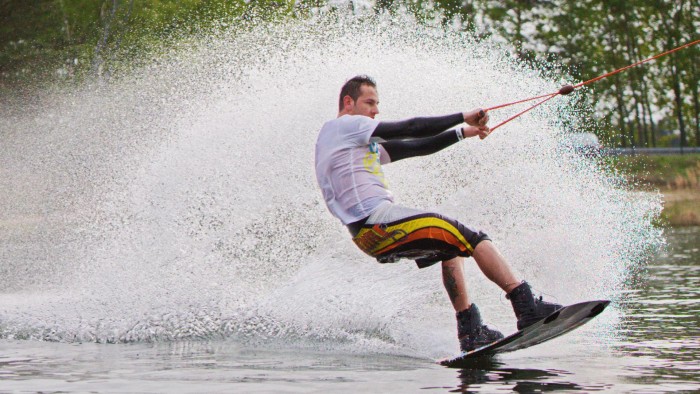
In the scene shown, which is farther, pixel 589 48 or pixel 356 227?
pixel 589 48

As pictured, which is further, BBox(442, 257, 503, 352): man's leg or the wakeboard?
BBox(442, 257, 503, 352): man's leg

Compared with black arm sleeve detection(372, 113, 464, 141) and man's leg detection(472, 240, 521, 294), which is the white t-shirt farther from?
man's leg detection(472, 240, 521, 294)

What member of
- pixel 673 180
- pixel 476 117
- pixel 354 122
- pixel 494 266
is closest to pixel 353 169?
pixel 354 122

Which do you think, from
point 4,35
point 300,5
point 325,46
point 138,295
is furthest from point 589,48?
point 138,295

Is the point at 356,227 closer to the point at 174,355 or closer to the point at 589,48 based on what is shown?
the point at 174,355

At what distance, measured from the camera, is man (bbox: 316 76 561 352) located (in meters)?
7.56

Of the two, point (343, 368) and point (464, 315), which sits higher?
point (464, 315)

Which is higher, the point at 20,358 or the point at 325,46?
the point at 325,46

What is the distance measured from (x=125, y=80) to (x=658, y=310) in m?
23.9

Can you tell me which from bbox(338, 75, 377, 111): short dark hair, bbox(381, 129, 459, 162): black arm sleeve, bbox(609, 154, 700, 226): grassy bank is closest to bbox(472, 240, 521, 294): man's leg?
bbox(381, 129, 459, 162): black arm sleeve

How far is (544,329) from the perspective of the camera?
7.52 meters

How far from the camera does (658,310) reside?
10625 millimetres

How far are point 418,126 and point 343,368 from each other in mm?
1446

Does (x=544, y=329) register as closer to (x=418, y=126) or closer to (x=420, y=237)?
(x=420, y=237)
